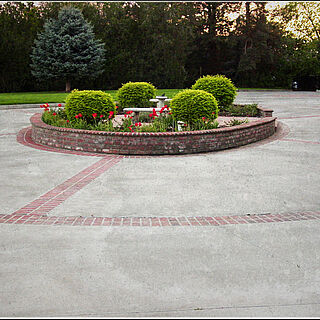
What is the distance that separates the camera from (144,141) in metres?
8.84

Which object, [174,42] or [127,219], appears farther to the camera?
[174,42]

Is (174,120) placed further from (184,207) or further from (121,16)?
(121,16)

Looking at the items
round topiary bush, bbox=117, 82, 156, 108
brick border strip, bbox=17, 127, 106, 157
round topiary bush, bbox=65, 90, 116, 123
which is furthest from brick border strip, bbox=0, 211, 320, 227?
round topiary bush, bbox=117, 82, 156, 108

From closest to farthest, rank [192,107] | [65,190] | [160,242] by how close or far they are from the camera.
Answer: [160,242] → [65,190] → [192,107]

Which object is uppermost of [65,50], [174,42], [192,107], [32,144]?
[174,42]

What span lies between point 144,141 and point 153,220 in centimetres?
411

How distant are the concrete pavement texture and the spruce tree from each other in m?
24.6

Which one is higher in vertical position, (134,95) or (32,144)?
(134,95)

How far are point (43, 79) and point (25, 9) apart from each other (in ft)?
30.1

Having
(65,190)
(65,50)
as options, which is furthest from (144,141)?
(65,50)

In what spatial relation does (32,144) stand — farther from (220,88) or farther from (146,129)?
(220,88)

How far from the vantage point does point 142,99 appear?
50.1 ft

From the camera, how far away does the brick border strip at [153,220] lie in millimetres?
4773

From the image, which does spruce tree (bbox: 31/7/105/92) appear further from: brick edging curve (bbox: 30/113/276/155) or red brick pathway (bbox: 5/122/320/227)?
red brick pathway (bbox: 5/122/320/227)
